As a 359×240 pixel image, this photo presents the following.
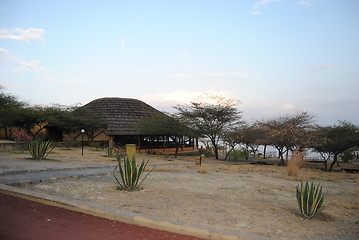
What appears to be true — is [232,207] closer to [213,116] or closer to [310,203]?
[310,203]

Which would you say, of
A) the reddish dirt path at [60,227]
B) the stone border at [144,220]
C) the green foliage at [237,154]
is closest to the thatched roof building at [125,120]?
the green foliage at [237,154]

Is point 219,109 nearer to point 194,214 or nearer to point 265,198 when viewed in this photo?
point 265,198

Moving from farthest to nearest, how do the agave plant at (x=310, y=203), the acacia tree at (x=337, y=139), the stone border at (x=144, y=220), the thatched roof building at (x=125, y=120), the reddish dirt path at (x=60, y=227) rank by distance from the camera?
1. the thatched roof building at (x=125, y=120)
2. the acacia tree at (x=337, y=139)
3. the agave plant at (x=310, y=203)
4. the stone border at (x=144, y=220)
5. the reddish dirt path at (x=60, y=227)

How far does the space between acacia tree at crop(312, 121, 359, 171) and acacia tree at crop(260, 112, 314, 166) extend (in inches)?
41.6

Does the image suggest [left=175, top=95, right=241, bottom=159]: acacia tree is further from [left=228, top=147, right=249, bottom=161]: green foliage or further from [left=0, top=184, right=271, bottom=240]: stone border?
[left=0, top=184, right=271, bottom=240]: stone border

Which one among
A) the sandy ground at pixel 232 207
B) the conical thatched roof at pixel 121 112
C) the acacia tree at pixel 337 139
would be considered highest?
the conical thatched roof at pixel 121 112

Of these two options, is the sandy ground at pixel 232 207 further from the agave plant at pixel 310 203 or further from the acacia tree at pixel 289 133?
the acacia tree at pixel 289 133

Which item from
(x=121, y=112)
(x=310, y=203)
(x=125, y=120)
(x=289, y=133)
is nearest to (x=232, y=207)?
(x=310, y=203)

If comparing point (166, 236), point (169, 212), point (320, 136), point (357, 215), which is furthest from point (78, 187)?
point (320, 136)

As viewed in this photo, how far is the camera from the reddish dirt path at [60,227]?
4.59 m

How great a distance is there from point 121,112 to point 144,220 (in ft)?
113

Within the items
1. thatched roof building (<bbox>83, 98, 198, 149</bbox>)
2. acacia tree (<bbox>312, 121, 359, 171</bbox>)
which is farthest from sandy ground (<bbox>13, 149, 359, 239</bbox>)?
thatched roof building (<bbox>83, 98, 198, 149</bbox>)

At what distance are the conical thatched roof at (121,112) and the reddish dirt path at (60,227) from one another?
93.9ft

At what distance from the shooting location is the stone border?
4.84 m
